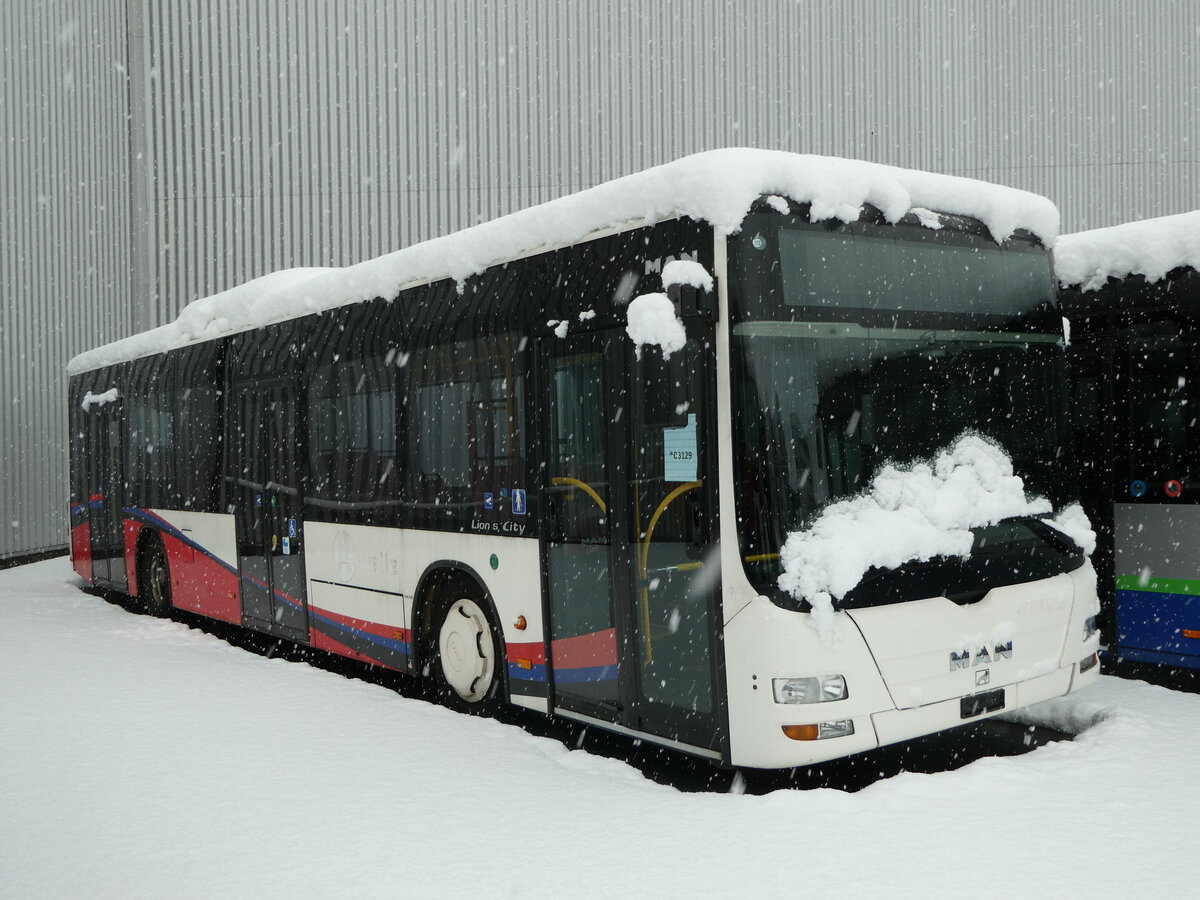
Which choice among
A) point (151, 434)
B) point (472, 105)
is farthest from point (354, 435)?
point (472, 105)

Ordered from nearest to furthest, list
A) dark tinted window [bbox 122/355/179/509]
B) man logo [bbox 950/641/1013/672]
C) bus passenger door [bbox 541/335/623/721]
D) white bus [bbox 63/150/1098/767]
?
1. white bus [bbox 63/150/1098/767]
2. man logo [bbox 950/641/1013/672]
3. bus passenger door [bbox 541/335/623/721]
4. dark tinted window [bbox 122/355/179/509]

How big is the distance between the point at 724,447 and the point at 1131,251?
3918 mm

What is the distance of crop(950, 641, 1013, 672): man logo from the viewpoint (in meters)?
5.20

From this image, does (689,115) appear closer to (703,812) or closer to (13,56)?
(13,56)

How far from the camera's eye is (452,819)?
16.0ft

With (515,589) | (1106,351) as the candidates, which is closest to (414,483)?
(515,589)

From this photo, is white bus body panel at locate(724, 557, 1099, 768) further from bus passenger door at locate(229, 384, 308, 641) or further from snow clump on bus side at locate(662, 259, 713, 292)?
bus passenger door at locate(229, 384, 308, 641)

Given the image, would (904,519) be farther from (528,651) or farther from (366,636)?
(366,636)

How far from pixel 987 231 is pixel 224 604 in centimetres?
732

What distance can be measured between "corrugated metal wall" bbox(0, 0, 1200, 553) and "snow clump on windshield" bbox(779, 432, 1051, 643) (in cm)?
1509

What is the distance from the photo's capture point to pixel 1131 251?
24.2 feet

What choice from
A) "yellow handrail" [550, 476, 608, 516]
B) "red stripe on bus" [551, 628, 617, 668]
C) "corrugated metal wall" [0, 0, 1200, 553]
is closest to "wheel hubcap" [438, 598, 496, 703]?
"red stripe on bus" [551, 628, 617, 668]

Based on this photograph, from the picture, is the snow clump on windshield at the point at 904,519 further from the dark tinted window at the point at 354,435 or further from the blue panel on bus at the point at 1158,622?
the dark tinted window at the point at 354,435

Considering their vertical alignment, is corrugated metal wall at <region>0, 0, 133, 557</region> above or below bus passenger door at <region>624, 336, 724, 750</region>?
above
